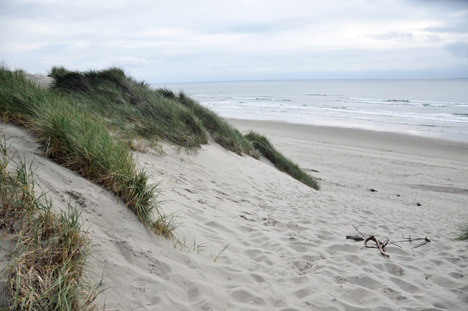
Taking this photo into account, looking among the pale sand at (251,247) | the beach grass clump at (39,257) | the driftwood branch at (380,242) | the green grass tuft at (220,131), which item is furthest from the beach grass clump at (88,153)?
the green grass tuft at (220,131)

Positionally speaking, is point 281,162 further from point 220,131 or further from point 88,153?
point 88,153

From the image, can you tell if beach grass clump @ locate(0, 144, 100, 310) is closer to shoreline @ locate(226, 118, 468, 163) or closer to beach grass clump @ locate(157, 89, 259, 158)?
beach grass clump @ locate(157, 89, 259, 158)

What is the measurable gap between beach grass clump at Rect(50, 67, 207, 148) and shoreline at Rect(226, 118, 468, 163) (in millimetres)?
7794

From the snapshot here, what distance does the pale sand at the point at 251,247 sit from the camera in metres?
2.76

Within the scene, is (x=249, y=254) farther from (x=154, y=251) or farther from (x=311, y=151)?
(x=311, y=151)

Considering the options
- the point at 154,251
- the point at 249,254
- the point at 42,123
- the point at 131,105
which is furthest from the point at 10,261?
the point at 131,105

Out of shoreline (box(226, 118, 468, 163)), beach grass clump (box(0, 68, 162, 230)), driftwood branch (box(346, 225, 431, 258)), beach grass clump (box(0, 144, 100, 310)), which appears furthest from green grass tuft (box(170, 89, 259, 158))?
beach grass clump (box(0, 144, 100, 310))

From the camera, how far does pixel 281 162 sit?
10227mm

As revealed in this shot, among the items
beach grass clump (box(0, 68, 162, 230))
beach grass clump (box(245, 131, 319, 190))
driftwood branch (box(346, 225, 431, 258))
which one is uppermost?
beach grass clump (box(0, 68, 162, 230))

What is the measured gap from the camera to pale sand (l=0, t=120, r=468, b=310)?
9.06 feet

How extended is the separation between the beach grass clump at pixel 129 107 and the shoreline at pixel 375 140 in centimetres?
779

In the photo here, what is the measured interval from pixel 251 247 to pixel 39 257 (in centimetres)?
224

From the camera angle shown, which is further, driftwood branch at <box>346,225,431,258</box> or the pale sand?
driftwood branch at <box>346,225,431,258</box>

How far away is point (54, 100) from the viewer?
474 centimetres
